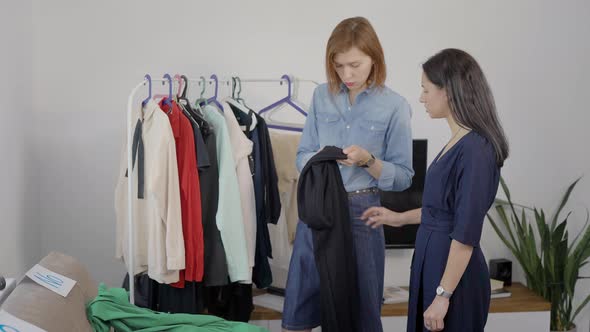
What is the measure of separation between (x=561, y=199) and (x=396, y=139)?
6.77 ft

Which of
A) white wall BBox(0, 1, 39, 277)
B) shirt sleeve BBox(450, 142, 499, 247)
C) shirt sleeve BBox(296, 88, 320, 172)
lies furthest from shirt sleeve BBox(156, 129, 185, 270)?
shirt sleeve BBox(450, 142, 499, 247)

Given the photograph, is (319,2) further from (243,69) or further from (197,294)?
(197,294)

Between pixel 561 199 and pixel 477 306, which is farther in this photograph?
pixel 561 199

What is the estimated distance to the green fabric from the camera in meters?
2.35

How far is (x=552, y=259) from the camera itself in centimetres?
413

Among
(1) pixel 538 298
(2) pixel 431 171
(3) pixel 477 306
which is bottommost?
(1) pixel 538 298

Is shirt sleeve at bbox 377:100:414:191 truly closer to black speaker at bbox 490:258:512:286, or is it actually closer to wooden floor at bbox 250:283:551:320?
wooden floor at bbox 250:283:551:320

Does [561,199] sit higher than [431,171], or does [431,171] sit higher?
[431,171]

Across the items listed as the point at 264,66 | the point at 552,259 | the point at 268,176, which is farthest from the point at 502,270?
the point at 264,66

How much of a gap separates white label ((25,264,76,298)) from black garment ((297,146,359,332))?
0.86m

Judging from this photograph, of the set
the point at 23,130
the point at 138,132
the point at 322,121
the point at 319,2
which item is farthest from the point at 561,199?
the point at 23,130

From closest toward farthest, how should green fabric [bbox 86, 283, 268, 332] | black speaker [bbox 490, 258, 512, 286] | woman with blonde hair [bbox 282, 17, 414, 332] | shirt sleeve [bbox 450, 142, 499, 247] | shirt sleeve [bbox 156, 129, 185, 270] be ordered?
shirt sleeve [bbox 450, 142, 499, 247]
green fabric [bbox 86, 283, 268, 332]
woman with blonde hair [bbox 282, 17, 414, 332]
shirt sleeve [bbox 156, 129, 185, 270]
black speaker [bbox 490, 258, 512, 286]

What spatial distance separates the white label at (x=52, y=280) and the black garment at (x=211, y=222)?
3.14 ft

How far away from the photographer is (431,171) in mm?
2408
